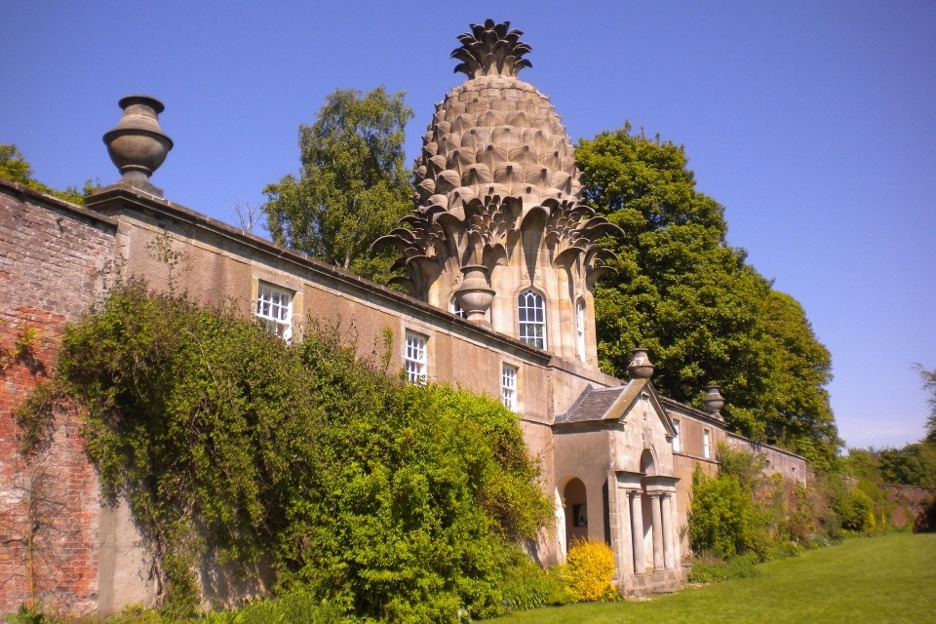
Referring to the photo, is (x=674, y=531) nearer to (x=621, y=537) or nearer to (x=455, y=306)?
(x=621, y=537)

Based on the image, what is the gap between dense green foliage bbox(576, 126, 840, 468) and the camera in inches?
1479

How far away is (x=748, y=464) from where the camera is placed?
34469 mm

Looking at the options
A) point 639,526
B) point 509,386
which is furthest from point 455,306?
point 639,526

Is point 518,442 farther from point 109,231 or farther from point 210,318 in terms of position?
point 109,231

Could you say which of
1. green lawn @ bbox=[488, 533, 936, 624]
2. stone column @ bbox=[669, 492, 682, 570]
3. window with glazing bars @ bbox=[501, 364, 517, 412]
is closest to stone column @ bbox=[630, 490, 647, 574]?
green lawn @ bbox=[488, 533, 936, 624]

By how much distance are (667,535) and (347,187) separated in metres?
23.3

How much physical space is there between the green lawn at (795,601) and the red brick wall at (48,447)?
8.59 meters

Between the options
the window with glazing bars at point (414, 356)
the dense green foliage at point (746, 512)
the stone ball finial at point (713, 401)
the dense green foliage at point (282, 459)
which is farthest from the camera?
the stone ball finial at point (713, 401)

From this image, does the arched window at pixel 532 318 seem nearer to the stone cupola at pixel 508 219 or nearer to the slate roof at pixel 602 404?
the stone cupola at pixel 508 219

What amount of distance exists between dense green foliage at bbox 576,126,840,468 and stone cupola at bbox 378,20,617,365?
8882 millimetres

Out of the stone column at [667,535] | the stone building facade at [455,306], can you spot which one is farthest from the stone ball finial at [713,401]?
the stone column at [667,535]

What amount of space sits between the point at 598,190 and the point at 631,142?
314 cm

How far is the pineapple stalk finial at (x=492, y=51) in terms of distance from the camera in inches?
1199

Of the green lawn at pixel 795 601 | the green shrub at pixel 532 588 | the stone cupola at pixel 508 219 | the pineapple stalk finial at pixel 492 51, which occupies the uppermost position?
the pineapple stalk finial at pixel 492 51
